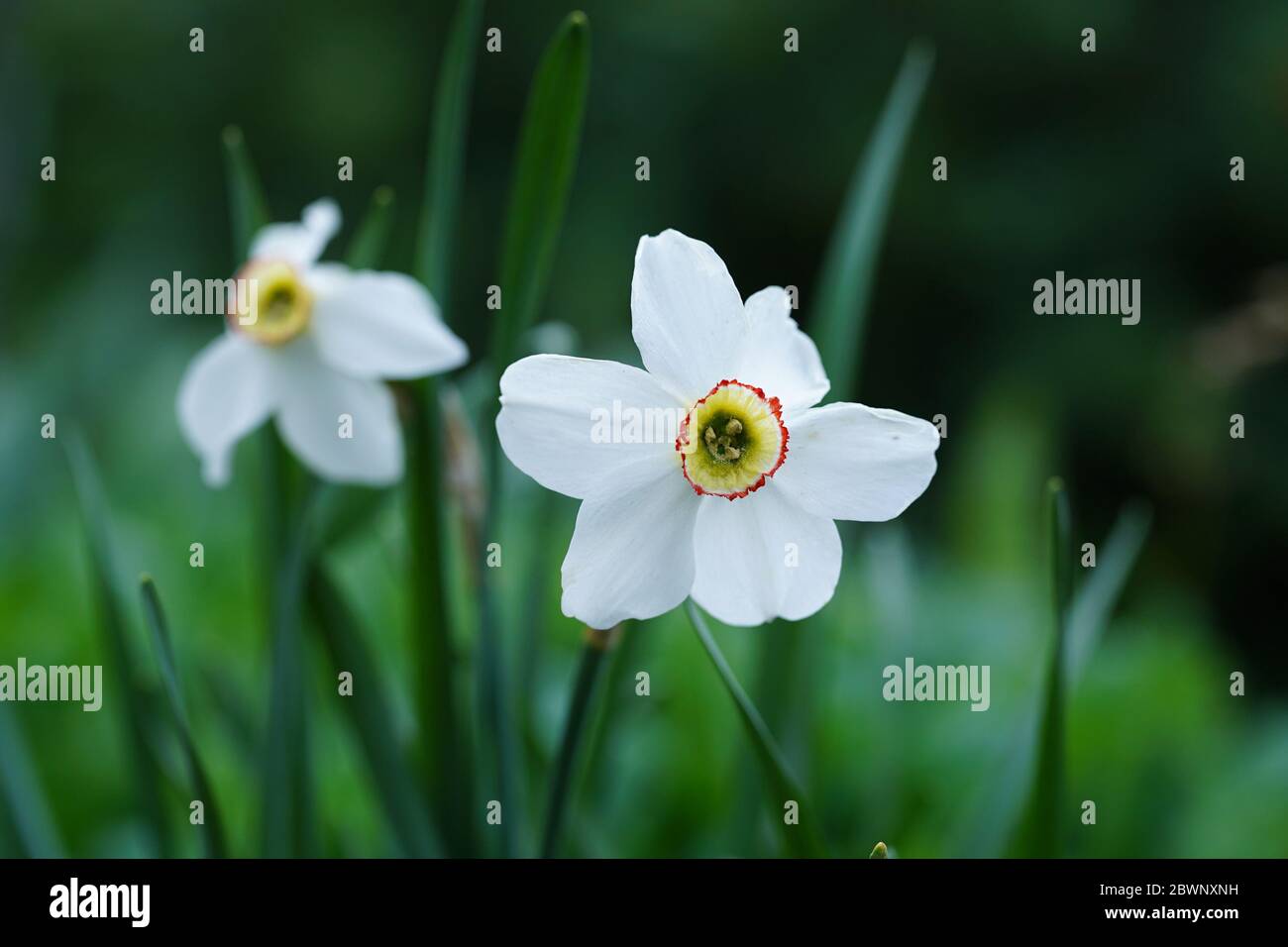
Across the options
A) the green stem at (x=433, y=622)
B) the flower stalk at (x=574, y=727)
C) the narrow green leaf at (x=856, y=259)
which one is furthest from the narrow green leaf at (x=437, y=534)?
the narrow green leaf at (x=856, y=259)

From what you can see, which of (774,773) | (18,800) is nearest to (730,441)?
(774,773)

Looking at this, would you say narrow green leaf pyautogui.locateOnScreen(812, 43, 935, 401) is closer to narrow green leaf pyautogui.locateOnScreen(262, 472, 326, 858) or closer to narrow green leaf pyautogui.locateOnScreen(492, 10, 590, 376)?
narrow green leaf pyautogui.locateOnScreen(492, 10, 590, 376)

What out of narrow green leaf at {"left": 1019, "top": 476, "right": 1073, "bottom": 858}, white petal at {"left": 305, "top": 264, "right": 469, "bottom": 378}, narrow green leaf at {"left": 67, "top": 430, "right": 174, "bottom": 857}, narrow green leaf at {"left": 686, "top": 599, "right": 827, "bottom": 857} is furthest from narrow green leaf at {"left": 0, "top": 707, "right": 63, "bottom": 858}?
narrow green leaf at {"left": 1019, "top": 476, "right": 1073, "bottom": 858}

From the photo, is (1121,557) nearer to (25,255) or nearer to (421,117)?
(421,117)

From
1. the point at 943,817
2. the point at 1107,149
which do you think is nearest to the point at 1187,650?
the point at 943,817

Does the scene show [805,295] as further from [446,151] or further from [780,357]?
[780,357]

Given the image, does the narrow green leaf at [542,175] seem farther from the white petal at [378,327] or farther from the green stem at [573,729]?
the green stem at [573,729]

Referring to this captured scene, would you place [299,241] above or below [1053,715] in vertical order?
above
